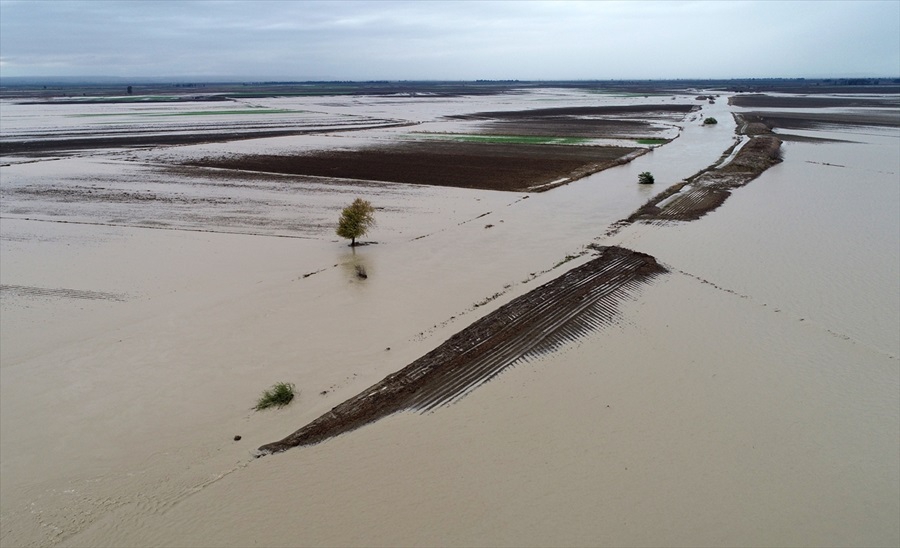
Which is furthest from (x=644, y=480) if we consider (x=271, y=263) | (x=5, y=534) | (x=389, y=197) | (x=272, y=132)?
(x=272, y=132)

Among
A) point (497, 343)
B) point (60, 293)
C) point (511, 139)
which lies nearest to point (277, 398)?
point (497, 343)

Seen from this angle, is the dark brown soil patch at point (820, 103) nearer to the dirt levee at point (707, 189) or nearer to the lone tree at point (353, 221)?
the dirt levee at point (707, 189)

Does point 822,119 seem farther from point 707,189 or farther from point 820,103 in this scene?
point 707,189

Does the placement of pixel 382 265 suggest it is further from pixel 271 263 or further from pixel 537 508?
pixel 537 508

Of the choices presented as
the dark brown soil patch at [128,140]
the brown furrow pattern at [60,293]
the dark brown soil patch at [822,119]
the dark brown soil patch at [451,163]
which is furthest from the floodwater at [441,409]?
the dark brown soil patch at [822,119]

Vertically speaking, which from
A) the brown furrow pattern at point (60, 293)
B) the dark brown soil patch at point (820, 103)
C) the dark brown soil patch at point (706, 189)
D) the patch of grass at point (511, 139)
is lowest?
the brown furrow pattern at point (60, 293)

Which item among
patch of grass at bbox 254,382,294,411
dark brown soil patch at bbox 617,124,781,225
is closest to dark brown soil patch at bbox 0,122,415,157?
dark brown soil patch at bbox 617,124,781,225

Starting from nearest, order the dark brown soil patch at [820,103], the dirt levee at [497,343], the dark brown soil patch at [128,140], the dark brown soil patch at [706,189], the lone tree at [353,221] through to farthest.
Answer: the dirt levee at [497,343], the lone tree at [353,221], the dark brown soil patch at [706,189], the dark brown soil patch at [128,140], the dark brown soil patch at [820,103]
